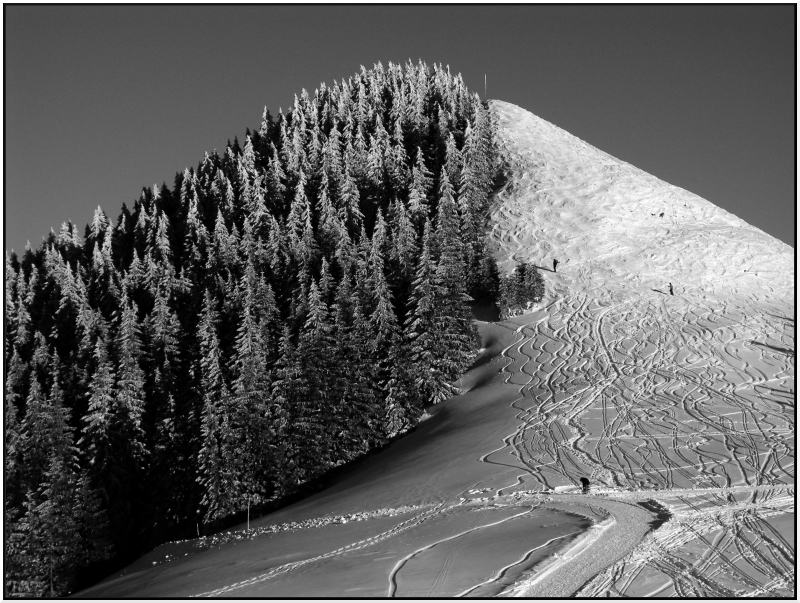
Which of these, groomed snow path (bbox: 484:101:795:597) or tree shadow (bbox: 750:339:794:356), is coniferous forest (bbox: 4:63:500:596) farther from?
tree shadow (bbox: 750:339:794:356)

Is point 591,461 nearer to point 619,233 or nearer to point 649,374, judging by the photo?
point 649,374

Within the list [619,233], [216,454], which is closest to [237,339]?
[216,454]

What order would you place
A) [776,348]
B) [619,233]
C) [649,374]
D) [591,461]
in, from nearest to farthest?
[591,461] < [649,374] < [776,348] < [619,233]

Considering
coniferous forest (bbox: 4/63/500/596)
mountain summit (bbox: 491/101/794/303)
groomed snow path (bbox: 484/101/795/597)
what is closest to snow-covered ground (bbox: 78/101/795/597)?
groomed snow path (bbox: 484/101/795/597)

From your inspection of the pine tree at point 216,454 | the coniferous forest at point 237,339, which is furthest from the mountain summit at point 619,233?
the pine tree at point 216,454

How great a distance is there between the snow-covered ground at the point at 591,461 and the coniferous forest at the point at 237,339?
4589 millimetres

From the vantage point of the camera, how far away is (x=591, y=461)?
111 feet

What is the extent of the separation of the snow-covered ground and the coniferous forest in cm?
459

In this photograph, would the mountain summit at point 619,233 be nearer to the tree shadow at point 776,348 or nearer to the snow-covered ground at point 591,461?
the snow-covered ground at point 591,461

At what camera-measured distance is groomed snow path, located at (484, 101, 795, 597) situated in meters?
20.3

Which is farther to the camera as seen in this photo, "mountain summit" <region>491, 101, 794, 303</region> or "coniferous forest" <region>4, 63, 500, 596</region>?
"mountain summit" <region>491, 101, 794, 303</region>

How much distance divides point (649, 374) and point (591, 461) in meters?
16.4

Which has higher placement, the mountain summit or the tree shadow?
the mountain summit

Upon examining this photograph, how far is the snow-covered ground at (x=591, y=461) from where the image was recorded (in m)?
20.4
